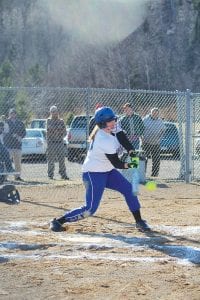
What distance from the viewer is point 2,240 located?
26.4 feet

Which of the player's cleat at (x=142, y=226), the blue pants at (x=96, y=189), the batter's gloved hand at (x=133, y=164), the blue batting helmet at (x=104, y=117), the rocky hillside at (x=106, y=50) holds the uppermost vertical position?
the rocky hillside at (x=106, y=50)

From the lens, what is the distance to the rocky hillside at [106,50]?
58.2m

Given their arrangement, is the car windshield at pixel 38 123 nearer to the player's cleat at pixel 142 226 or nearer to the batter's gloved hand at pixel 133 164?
the player's cleat at pixel 142 226

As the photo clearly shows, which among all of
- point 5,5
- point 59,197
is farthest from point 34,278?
point 5,5

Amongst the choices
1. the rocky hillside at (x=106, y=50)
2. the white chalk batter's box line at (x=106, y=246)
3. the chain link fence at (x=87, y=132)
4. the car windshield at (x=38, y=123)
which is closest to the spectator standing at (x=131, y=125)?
the chain link fence at (x=87, y=132)

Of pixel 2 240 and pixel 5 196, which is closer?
pixel 2 240

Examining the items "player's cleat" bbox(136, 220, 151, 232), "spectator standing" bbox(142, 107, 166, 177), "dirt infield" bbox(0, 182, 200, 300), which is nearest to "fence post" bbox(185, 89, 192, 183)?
"spectator standing" bbox(142, 107, 166, 177)

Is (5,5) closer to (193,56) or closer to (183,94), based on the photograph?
(193,56)

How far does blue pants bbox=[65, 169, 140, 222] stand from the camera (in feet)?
27.4

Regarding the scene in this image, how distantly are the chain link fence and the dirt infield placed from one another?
11.0 ft

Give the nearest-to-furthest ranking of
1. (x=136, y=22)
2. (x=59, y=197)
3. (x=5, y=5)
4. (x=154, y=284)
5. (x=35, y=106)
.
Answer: (x=154, y=284), (x=59, y=197), (x=35, y=106), (x=136, y=22), (x=5, y=5)

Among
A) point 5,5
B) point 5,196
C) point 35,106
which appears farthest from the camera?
point 5,5

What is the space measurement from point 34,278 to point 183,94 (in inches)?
336

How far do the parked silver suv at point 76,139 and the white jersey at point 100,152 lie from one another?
358 inches
